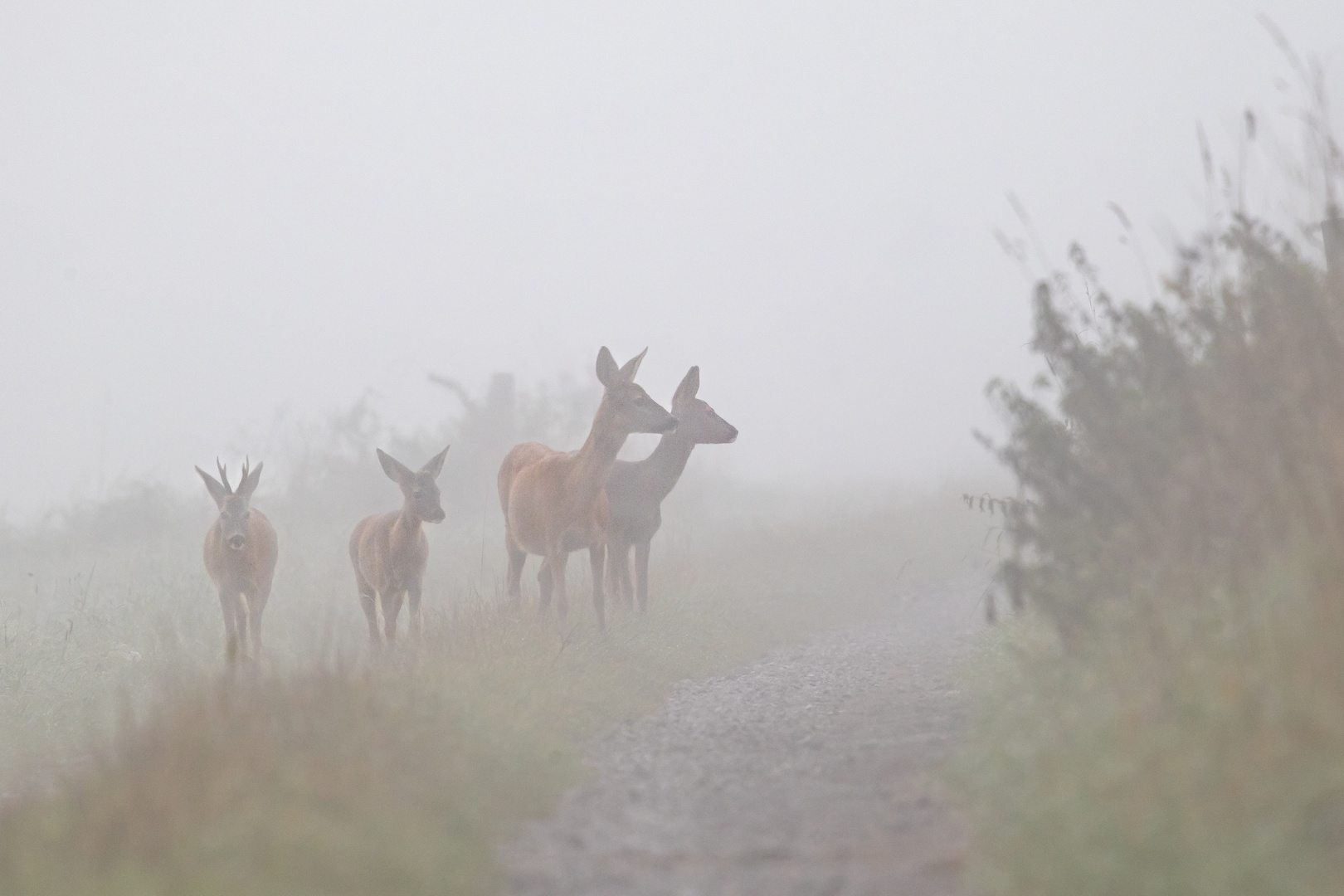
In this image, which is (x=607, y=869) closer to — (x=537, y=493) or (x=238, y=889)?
(x=238, y=889)

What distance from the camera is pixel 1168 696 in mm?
4020

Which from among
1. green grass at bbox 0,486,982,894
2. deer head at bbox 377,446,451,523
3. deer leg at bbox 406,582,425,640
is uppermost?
deer head at bbox 377,446,451,523

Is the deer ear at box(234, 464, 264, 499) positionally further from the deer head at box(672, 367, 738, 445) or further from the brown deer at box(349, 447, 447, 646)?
the deer head at box(672, 367, 738, 445)

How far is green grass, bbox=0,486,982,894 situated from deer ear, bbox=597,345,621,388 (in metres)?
1.83

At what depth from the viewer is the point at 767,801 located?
5.17 metres

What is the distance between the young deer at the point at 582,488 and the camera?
1007 centimetres

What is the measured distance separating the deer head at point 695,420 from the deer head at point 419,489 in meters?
2.57

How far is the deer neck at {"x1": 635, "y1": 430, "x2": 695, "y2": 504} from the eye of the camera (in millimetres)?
11883

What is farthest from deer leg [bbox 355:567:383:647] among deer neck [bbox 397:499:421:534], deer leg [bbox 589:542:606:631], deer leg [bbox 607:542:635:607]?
deer leg [bbox 607:542:635:607]

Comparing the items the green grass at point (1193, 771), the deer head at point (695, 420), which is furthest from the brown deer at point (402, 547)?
the green grass at point (1193, 771)

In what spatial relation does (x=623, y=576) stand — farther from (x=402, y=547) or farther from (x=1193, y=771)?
(x=1193, y=771)

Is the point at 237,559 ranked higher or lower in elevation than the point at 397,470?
lower

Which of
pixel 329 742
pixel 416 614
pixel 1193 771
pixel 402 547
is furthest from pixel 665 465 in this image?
pixel 1193 771

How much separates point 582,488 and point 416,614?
158 cm
